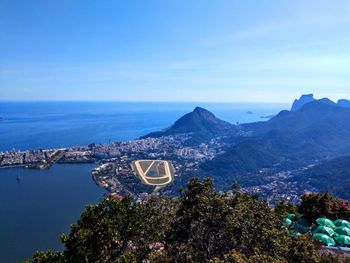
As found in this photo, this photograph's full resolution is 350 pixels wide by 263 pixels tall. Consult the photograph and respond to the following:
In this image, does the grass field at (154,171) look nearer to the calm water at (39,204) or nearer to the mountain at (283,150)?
the mountain at (283,150)

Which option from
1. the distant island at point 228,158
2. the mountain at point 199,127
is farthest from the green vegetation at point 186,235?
the mountain at point 199,127

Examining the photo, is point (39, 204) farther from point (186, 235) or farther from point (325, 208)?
point (186, 235)

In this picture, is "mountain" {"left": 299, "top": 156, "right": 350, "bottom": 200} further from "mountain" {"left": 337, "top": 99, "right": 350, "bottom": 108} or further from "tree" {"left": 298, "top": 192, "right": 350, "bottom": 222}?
"mountain" {"left": 337, "top": 99, "right": 350, "bottom": 108}

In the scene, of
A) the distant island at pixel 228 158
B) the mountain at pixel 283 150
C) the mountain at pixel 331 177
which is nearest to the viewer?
the mountain at pixel 331 177

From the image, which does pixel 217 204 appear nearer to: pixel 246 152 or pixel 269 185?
pixel 269 185

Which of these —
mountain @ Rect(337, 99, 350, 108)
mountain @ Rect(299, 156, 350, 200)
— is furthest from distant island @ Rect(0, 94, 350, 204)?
mountain @ Rect(337, 99, 350, 108)

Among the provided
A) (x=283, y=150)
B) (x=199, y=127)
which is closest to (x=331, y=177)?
(x=283, y=150)
